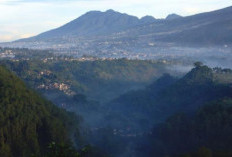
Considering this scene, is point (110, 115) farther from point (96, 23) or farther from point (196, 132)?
point (96, 23)

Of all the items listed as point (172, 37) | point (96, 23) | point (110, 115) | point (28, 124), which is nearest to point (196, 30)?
point (172, 37)

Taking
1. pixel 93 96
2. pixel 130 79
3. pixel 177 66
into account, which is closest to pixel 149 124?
pixel 93 96

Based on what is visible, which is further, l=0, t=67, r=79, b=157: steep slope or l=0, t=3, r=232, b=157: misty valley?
l=0, t=3, r=232, b=157: misty valley

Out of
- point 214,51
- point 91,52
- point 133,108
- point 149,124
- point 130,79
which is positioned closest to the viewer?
point 149,124

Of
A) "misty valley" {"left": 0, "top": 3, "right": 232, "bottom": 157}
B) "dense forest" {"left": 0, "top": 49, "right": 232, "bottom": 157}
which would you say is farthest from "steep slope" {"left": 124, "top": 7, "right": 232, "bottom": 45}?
"dense forest" {"left": 0, "top": 49, "right": 232, "bottom": 157}

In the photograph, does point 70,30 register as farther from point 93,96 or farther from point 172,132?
point 172,132

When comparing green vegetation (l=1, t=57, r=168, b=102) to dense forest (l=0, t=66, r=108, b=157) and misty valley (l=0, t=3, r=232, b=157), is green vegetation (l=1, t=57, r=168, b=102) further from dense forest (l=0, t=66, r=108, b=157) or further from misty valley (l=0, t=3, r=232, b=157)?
dense forest (l=0, t=66, r=108, b=157)

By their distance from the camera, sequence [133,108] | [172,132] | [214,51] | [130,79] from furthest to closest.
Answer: [214,51]
[130,79]
[133,108]
[172,132]

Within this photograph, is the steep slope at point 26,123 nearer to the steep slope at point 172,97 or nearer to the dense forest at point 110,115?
the dense forest at point 110,115
